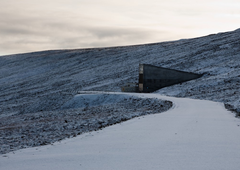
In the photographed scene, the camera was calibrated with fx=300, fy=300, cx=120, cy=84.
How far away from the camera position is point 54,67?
88812 millimetres

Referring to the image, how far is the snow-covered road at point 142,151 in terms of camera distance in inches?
287

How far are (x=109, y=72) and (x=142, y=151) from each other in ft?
191

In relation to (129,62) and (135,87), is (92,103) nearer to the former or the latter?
(135,87)

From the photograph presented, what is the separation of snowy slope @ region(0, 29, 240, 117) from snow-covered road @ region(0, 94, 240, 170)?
53.9 feet

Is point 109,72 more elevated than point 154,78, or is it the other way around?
point 109,72

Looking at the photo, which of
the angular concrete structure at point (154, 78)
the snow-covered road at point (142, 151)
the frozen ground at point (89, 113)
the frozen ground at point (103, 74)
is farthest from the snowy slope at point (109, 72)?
the snow-covered road at point (142, 151)

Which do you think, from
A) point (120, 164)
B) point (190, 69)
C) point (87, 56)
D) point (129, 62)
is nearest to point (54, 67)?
point (87, 56)

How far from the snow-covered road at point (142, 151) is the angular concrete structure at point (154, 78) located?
28830 mm

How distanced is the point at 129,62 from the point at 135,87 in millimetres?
31518

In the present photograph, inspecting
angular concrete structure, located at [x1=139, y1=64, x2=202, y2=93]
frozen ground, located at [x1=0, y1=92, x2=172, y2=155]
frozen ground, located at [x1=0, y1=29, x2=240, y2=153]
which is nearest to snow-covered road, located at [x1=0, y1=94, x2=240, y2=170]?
frozen ground, located at [x1=0, y1=92, x2=172, y2=155]

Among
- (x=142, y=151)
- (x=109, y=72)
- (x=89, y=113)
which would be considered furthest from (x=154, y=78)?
(x=142, y=151)

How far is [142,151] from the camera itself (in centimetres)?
853

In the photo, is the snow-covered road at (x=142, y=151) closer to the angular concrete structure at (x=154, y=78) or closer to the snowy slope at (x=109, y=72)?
the snowy slope at (x=109, y=72)

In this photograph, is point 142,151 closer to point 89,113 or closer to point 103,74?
point 89,113
